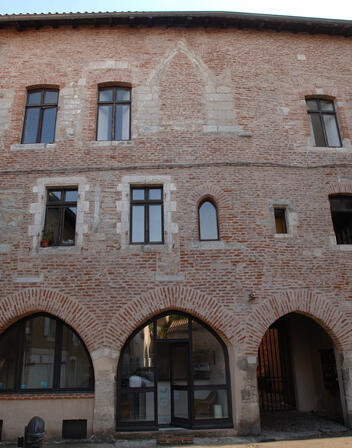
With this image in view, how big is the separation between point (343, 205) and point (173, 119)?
5086 millimetres

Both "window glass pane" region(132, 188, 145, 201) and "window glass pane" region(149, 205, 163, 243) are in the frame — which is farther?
"window glass pane" region(132, 188, 145, 201)

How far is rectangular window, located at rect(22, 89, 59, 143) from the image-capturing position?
10.1 metres

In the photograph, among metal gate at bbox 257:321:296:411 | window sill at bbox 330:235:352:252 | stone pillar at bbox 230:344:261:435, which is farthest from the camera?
metal gate at bbox 257:321:296:411

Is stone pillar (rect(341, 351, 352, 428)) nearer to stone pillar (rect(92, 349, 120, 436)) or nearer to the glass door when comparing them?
the glass door

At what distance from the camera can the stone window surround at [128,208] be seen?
8.84 metres

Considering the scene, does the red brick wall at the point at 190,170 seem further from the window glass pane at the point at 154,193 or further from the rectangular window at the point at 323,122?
the window glass pane at the point at 154,193

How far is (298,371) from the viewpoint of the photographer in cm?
1062

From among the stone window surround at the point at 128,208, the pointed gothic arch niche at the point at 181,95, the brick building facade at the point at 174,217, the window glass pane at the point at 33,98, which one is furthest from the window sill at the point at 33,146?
the pointed gothic arch niche at the point at 181,95

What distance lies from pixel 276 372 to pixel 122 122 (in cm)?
882

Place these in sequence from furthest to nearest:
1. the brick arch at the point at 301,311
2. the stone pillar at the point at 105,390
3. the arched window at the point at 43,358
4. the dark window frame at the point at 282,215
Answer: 1. the dark window frame at the point at 282,215
2. the brick arch at the point at 301,311
3. the arched window at the point at 43,358
4. the stone pillar at the point at 105,390

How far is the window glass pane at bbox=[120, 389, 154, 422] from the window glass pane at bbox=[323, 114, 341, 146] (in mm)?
8123

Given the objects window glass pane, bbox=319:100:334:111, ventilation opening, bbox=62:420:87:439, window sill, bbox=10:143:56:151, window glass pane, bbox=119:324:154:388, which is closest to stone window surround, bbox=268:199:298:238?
window glass pane, bbox=319:100:334:111

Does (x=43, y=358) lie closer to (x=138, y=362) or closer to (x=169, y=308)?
(x=138, y=362)

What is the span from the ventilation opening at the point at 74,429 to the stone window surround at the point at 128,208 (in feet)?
12.7
